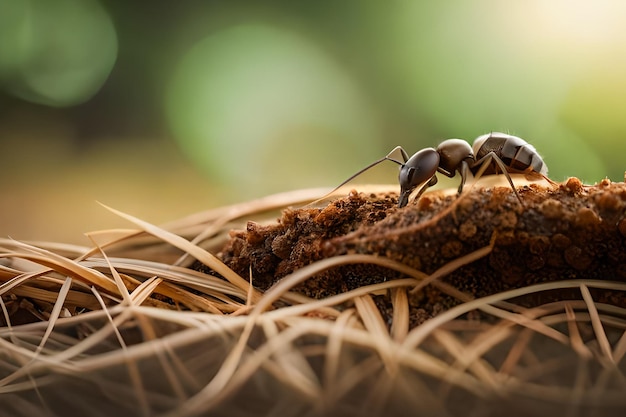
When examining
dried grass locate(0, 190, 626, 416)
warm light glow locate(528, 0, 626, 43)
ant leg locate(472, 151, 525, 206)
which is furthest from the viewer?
warm light glow locate(528, 0, 626, 43)

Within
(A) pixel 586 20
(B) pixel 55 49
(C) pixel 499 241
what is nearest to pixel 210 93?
(B) pixel 55 49

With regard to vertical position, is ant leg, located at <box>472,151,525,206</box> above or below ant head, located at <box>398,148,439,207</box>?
below

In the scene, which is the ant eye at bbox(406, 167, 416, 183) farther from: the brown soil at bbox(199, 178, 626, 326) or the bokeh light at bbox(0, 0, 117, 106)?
the bokeh light at bbox(0, 0, 117, 106)

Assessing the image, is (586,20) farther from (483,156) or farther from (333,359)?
(333,359)

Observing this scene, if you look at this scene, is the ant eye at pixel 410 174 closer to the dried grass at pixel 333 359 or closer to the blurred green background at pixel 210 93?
the dried grass at pixel 333 359

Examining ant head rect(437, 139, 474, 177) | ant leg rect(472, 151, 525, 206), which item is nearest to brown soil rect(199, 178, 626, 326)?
ant leg rect(472, 151, 525, 206)

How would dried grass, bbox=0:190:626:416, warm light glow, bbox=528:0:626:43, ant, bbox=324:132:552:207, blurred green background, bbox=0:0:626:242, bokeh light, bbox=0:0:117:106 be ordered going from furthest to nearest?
bokeh light, bbox=0:0:117:106 → blurred green background, bbox=0:0:626:242 → warm light glow, bbox=528:0:626:43 → ant, bbox=324:132:552:207 → dried grass, bbox=0:190:626:416

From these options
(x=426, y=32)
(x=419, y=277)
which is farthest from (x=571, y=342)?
(x=426, y=32)

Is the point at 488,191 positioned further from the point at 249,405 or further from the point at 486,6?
the point at 486,6
